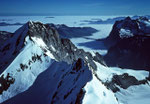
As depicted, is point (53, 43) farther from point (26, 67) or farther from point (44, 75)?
point (26, 67)

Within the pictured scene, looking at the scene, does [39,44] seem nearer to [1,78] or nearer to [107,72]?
[1,78]

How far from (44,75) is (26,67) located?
7511 millimetres

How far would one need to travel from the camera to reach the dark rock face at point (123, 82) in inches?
3452

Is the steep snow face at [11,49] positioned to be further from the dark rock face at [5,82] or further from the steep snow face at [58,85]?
the steep snow face at [58,85]

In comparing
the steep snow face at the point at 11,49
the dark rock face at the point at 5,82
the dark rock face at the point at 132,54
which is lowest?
the dark rock face at the point at 132,54

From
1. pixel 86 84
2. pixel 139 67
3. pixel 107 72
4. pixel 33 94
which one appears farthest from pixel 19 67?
pixel 139 67

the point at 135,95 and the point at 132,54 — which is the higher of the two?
the point at 135,95

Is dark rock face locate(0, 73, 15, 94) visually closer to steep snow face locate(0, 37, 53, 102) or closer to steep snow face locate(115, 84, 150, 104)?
steep snow face locate(0, 37, 53, 102)

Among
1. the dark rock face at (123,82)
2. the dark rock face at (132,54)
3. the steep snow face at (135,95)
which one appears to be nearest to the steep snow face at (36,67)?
the dark rock face at (123,82)

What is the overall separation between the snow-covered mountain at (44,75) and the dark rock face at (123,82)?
9065 millimetres

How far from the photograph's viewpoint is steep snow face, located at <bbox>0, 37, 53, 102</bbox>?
5350cm

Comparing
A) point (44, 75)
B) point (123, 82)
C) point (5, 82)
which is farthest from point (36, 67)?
point (123, 82)

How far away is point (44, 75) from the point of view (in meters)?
60.0

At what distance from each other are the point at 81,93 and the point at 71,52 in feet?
165
